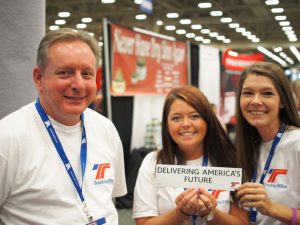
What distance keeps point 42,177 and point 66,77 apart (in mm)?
394

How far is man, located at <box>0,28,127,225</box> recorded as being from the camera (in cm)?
152

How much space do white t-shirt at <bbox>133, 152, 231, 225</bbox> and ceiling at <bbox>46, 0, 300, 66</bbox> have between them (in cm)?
611

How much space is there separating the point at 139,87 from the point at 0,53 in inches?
164

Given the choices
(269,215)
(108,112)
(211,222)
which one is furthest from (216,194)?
(108,112)

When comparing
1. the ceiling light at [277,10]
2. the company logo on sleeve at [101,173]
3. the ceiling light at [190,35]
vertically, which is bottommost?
the company logo on sleeve at [101,173]

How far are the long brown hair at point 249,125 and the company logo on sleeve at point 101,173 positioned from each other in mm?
717

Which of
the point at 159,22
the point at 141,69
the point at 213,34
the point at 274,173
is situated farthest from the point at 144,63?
the point at 213,34

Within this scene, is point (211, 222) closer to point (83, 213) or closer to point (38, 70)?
point (83, 213)

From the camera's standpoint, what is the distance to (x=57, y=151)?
1634 mm

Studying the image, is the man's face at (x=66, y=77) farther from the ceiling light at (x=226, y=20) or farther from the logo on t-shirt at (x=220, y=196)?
the ceiling light at (x=226, y=20)

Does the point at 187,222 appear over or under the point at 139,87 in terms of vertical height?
under

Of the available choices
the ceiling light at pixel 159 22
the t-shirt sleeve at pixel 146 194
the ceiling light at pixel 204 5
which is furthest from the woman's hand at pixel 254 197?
the ceiling light at pixel 159 22

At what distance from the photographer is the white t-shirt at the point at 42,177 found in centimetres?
150

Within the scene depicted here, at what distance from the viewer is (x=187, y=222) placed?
6.70 ft
